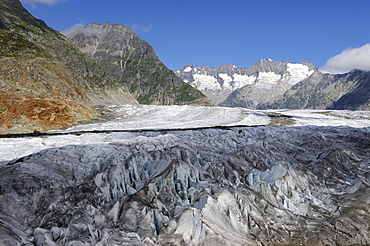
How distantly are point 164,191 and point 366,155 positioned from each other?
2160 cm

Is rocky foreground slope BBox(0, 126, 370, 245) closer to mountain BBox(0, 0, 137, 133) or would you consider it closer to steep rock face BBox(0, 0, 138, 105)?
mountain BBox(0, 0, 137, 133)

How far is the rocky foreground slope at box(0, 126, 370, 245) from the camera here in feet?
47.0

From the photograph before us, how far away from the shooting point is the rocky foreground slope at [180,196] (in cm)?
1431

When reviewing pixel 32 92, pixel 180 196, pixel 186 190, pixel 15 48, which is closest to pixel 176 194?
pixel 180 196

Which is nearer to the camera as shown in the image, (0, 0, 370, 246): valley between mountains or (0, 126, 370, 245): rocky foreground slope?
(0, 126, 370, 245): rocky foreground slope

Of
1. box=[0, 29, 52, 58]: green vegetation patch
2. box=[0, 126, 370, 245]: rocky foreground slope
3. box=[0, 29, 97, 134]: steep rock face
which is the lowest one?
box=[0, 126, 370, 245]: rocky foreground slope

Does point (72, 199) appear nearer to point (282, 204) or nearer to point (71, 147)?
point (71, 147)

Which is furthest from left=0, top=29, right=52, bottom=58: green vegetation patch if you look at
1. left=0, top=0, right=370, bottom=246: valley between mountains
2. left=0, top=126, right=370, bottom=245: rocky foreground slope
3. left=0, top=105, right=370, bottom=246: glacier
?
left=0, top=126, right=370, bottom=245: rocky foreground slope

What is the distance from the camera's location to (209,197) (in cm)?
1670

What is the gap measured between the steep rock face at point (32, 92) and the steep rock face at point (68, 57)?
4715cm

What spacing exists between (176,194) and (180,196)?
0.95 feet

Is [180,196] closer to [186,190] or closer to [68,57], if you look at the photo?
[186,190]

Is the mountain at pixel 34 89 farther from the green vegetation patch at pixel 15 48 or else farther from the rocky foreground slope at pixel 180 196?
the rocky foreground slope at pixel 180 196

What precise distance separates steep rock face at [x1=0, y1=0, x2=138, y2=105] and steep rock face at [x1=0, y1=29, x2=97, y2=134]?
47.2 meters
